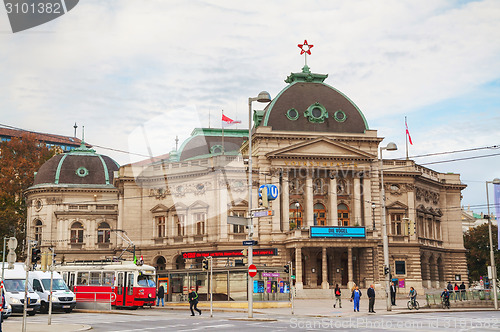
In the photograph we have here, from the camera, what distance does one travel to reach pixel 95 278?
160 ft

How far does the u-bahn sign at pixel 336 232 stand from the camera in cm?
6788

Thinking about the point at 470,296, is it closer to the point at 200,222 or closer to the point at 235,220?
the point at 235,220

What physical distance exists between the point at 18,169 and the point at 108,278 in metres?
49.0

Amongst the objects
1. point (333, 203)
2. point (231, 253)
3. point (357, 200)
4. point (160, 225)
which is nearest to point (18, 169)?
point (160, 225)

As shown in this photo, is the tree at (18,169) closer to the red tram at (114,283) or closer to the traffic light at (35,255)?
the red tram at (114,283)

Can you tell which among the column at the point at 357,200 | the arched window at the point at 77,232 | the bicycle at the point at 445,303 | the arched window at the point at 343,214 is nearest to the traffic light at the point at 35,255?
the bicycle at the point at 445,303

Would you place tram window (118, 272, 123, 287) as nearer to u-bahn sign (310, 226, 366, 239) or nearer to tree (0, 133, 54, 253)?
u-bahn sign (310, 226, 366, 239)

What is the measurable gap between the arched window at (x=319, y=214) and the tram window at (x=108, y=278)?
102ft

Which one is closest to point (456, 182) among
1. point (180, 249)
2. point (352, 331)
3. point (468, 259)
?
point (468, 259)

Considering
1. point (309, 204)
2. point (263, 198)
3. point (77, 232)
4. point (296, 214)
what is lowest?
point (263, 198)

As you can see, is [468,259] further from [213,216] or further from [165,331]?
[165,331]

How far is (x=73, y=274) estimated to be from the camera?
50031mm

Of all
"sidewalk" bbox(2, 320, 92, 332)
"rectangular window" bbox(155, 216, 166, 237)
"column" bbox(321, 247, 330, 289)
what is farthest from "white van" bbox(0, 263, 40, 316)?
"rectangular window" bbox(155, 216, 166, 237)

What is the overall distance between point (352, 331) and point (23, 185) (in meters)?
74.0
